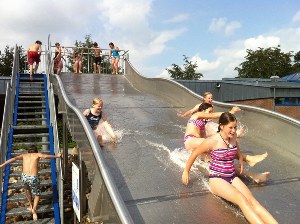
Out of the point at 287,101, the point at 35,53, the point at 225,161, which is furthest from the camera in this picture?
the point at 287,101

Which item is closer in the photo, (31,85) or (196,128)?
(196,128)

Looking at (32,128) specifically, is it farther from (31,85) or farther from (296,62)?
(296,62)

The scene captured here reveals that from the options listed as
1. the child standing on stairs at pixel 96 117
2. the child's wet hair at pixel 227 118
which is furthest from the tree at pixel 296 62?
the child's wet hair at pixel 227 118

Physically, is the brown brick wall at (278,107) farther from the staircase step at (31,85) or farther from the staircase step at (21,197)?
the staircase step at (21,197)

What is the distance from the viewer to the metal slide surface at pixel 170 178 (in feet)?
13.0

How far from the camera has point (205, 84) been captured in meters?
23.1

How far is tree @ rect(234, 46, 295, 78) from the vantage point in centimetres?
6125

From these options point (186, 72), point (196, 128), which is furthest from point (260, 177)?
point (186, 72)

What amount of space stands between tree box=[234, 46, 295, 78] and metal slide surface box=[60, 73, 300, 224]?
5621cm

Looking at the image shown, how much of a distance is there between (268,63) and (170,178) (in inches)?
2370

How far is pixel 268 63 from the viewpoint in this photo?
60844 mm

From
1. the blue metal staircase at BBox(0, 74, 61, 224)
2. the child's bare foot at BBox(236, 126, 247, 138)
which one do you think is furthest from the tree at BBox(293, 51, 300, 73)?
the child's bare foot at BBox(236, 126, 247, 138)

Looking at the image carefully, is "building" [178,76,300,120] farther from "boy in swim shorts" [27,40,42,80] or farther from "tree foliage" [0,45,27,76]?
"tree foliage" [0,45,27,76]

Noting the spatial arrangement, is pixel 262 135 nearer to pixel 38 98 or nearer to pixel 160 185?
pixel 160 185
